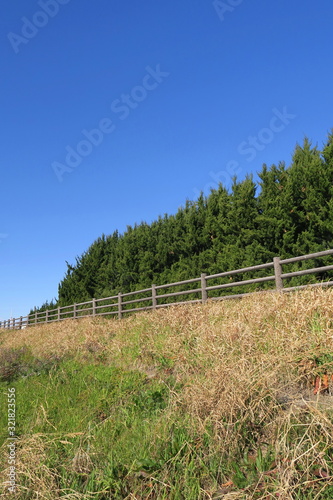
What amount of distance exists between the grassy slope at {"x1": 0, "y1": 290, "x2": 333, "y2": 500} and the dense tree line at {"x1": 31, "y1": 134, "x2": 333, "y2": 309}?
248 inches

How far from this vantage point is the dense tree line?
11.4 metres

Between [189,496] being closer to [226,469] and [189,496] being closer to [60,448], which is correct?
[226,469]

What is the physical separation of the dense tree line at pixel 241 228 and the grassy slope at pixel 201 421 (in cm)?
631

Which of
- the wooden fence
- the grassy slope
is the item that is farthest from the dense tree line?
the grassy slope

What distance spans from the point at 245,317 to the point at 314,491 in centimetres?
288

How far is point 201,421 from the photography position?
116 inches

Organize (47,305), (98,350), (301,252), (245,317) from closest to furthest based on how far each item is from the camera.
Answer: (245,317) < (98,350) < (301,252) < (47,305)

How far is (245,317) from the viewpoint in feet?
16.8

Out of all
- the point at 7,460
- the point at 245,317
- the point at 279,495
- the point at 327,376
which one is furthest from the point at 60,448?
the point at 245,317

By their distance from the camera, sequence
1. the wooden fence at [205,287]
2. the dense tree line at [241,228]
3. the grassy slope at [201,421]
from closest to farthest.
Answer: the grassy slope at [201,421]
the wooden fence at [205,287]
the dense tree line at [241,228]

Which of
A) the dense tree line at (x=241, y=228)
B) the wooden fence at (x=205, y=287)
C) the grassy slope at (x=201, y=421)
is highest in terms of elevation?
the dense tree line at (x=241, y=228)

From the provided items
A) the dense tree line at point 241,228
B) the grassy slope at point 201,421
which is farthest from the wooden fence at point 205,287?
the grassy slope at point 201,421

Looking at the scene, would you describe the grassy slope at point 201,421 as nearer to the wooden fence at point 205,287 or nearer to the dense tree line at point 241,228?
the wooden fence at point 205,287

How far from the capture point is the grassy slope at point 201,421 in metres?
2.50
